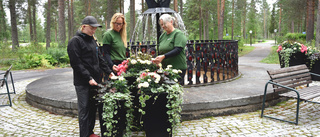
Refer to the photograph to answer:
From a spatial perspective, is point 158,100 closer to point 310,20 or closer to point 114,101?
point 114,101

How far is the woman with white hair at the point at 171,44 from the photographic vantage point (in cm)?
403

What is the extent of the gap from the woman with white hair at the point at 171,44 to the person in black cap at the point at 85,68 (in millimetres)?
977

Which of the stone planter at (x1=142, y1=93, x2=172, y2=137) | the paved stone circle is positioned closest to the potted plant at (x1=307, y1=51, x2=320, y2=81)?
the paved stone circle

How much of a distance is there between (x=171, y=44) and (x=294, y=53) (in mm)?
6201

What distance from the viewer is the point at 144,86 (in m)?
3.25

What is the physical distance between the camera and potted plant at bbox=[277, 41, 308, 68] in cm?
843

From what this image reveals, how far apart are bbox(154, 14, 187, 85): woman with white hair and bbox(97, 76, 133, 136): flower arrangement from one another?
0.76m

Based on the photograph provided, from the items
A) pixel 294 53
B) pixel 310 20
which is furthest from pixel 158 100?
pixel 310 20

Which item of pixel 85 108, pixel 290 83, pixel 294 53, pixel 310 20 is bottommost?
pixel 85 108

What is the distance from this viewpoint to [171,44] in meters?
4.19

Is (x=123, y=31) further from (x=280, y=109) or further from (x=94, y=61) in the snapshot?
(x=280, y=109)

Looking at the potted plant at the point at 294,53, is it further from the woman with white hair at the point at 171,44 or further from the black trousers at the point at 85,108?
the black trousers at the point at 85,108

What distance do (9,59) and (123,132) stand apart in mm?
16842

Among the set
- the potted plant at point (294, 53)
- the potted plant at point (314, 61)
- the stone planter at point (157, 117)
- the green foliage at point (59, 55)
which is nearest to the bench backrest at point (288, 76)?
the stone planter at point (157, 117)
